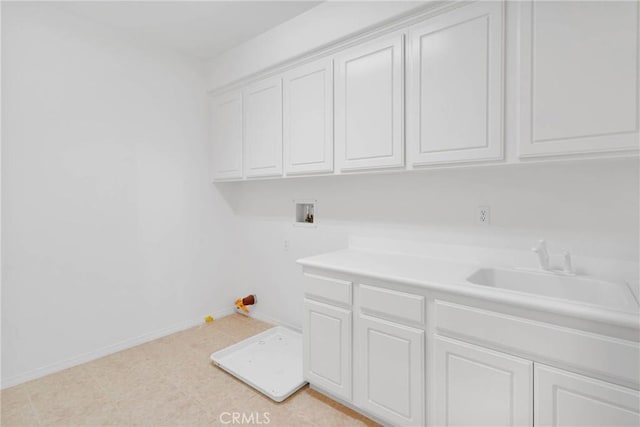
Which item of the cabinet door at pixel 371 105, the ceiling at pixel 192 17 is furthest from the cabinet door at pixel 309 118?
the ceiling at pixel 192 17

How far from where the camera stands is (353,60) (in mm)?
2086

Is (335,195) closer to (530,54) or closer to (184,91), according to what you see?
(530,54)

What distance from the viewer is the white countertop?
1.14 m

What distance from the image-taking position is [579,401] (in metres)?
1.18

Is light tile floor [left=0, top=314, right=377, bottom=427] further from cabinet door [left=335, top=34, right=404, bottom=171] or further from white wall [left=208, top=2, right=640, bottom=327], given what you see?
cabinet door [left=335, top=34, right=404, bottom=171]

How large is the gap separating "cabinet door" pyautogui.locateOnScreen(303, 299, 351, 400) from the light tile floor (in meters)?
0.14

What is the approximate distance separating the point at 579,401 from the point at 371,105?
173 centimetres

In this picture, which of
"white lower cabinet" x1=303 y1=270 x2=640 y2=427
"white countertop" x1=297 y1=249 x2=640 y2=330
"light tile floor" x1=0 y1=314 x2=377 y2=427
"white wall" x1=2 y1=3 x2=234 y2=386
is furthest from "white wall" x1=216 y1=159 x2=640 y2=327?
"light tile floor" x1=0 y1=314 x2=377 y2=427

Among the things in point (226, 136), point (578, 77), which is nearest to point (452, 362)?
point (578, 77)

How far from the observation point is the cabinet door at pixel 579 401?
1.10m

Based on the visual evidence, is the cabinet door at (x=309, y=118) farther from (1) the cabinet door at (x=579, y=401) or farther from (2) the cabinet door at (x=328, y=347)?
(1) the cabinet door at (x=579, y=401)

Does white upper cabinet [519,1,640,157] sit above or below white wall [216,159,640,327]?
above
